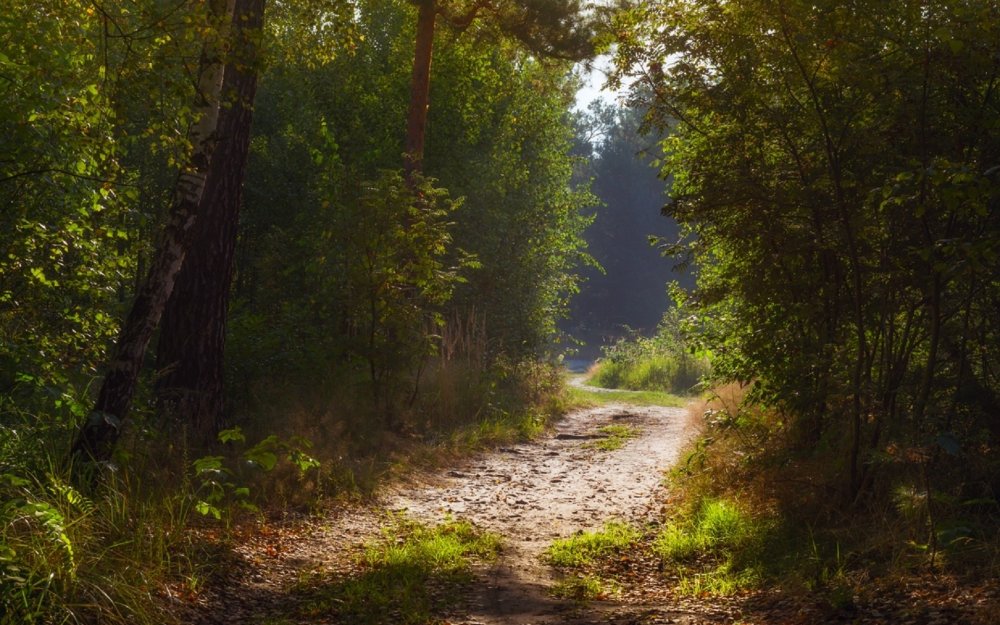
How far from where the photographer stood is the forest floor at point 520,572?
521 cm

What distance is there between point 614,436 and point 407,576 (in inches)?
343

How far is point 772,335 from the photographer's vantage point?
7.98 m

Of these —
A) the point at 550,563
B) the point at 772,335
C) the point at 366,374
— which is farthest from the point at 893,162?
the point at 366,374

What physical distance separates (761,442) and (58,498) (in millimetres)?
6371

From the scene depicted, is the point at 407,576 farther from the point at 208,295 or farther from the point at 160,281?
the point at 208,295

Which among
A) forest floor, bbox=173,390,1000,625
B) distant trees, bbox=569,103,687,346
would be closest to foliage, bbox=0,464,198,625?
forest floor, bbox=173,390,1000,625

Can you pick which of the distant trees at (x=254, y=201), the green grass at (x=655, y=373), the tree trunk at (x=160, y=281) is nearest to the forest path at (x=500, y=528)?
the tree trunk at (x=160, y=281)

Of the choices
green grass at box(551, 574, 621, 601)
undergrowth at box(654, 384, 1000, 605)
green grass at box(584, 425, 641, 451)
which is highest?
undergrowth at box(654, 384, 1000, 605)

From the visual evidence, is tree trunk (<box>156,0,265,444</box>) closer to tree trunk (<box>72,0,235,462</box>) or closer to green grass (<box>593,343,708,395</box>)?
tree trunk (<box>72,0,235,462</box>)

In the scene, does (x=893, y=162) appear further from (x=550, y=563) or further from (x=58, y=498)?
(x=58, y=498)

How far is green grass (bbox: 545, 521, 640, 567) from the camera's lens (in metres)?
7.12

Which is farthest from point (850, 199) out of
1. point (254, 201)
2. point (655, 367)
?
point (655, 367)

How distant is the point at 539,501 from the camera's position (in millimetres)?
9469

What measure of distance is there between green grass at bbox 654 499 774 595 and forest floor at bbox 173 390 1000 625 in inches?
7.0
